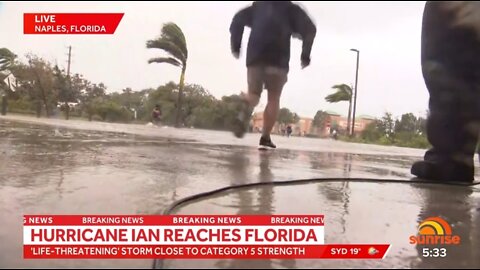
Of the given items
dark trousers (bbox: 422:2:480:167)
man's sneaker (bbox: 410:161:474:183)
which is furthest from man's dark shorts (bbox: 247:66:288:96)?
man's sneaker (bbox: 410:161:474:183)

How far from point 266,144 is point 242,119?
0.95m

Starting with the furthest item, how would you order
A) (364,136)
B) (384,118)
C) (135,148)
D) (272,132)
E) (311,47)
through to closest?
(135,148), (272,132), (364,136), (384,118), (311,47)

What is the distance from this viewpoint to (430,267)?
969mm

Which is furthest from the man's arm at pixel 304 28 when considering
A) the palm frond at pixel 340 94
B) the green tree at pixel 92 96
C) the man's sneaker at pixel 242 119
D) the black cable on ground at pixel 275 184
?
the green tree at pixel 92 96

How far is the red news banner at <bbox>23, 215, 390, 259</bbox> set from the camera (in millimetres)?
951

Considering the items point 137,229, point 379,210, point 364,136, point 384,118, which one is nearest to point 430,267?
point 379,210

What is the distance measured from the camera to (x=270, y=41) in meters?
1.57

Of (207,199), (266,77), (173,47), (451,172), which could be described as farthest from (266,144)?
(207,199)

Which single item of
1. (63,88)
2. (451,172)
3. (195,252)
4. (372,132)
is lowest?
(195,252)

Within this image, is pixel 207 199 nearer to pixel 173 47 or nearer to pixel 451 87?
pixel 173 47

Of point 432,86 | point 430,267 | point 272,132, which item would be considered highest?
point 432,86

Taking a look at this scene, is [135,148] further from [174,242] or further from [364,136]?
[174,242]

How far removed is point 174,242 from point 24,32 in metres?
0.93

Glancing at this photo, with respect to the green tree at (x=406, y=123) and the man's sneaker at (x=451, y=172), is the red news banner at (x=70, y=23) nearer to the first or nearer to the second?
the green tree at (x=406, y=123)
